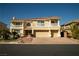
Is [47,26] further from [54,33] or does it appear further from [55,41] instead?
[55,41]

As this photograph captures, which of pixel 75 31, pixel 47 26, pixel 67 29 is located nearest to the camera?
pixel 75 31

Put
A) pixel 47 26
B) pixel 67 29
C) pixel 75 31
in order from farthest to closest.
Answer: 1. pixel 47 26
2. pixel 67 29
3. pixel 75 31

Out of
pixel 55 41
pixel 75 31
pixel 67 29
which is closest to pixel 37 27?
pixel 55 41

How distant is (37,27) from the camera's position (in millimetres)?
15031

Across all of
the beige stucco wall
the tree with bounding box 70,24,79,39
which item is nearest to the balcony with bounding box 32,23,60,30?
the beige stucco wall

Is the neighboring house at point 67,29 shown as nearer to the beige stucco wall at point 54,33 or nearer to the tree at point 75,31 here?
the tree at point 75,31

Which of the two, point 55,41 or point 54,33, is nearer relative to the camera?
point 55,41

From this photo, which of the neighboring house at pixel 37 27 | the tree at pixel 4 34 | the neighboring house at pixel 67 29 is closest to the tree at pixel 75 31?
the neighboring house at pixel 67 29

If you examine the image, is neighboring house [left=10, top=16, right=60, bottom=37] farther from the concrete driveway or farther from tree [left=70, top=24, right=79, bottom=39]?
tree [left=70, top=24, right=79, bottom=39]

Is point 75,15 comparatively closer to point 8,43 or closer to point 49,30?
point 49,30

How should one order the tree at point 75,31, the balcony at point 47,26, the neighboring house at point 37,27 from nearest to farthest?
1. the tree at point 75,31
2. the neighboring house at point 37,27
3. the balcony at point 47,26

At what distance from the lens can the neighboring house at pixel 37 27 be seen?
48.5 ft

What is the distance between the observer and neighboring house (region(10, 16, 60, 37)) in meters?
14.8

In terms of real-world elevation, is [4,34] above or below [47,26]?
A: below
